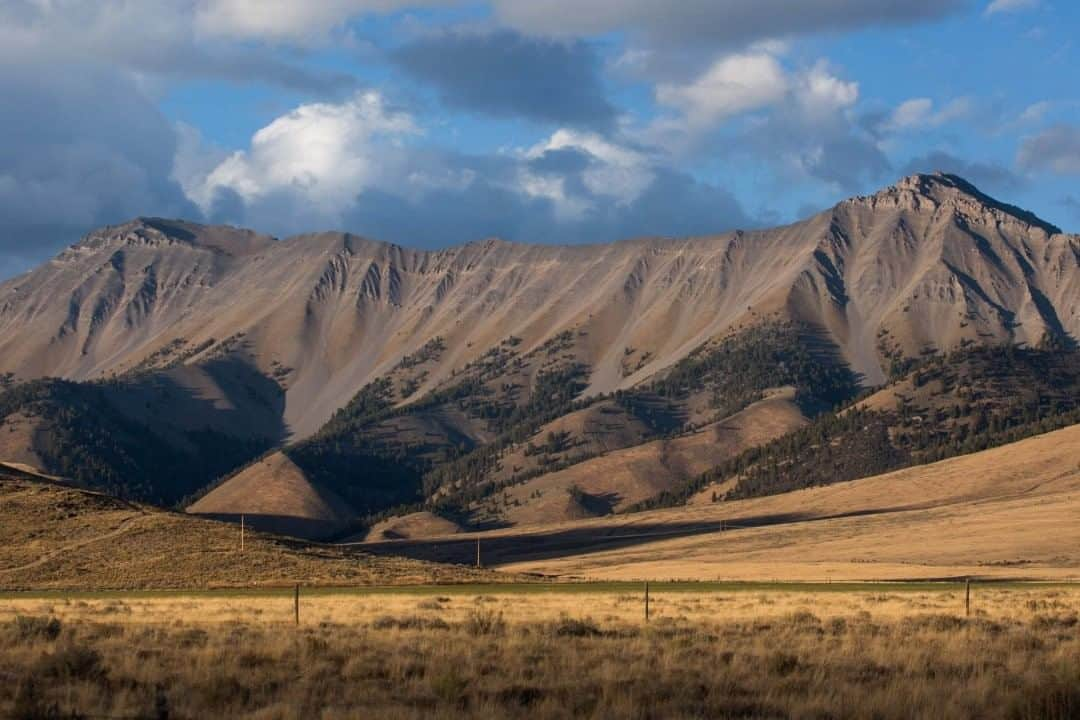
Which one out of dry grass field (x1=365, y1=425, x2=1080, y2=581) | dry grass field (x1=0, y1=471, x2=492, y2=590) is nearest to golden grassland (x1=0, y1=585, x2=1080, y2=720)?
dry grass field (x1=0, y1=471, x2=492, y2=590)

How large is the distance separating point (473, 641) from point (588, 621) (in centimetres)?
853

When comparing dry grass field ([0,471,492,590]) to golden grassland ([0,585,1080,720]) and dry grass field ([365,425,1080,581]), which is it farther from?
golden grassland ([0,585,1080,720])

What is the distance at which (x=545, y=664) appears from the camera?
27578 millimetres

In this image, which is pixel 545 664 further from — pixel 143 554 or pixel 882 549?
pixel 882 549

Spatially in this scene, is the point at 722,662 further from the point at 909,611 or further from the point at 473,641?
the point at 909,611

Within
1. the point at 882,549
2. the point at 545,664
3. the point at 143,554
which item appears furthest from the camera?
the point at 882,549

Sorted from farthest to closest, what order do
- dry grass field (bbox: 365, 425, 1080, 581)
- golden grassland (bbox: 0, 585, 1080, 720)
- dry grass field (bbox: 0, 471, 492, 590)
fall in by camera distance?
dry grass field (bbox: 365, 425, 1080, 581) → dry grass field (bbox: 0, 471, 492, 590) → golden grassland (bbox: 0, 585, 1080, 720)

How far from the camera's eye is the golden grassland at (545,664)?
71.5 feet

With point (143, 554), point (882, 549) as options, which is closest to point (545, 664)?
point (143, 554)

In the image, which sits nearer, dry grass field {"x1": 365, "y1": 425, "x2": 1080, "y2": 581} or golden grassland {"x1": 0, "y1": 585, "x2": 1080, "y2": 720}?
golden grassland {"x1": 0, "y1": 585, "x2": 1080, "y2": 720}

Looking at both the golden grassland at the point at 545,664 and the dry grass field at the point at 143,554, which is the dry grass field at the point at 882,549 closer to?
the dry grass field at the point at 143,554

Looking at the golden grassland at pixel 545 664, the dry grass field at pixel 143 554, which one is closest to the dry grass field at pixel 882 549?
the dry grass field at pixel 143 554

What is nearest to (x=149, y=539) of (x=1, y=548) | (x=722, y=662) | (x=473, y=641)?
(x=1, y=548)

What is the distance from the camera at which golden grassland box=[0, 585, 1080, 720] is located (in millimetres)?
Answer: 21797
